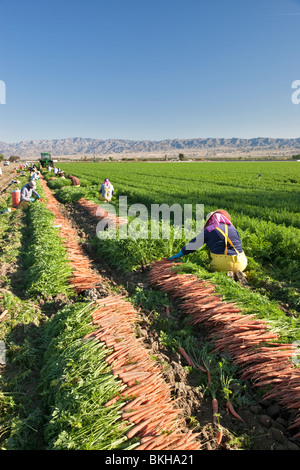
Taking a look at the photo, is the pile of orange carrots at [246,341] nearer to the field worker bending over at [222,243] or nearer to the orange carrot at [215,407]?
the orange carrot at [215,407]

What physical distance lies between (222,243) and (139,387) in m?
2.87

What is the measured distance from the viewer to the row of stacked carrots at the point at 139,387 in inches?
83.3

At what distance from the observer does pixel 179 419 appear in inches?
92.7

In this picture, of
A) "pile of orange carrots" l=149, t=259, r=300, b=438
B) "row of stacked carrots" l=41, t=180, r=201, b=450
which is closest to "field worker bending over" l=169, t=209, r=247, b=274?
"pile of orange carrots" l=149, t=259, r=300, b=438

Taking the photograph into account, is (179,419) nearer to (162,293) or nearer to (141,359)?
(141,359)

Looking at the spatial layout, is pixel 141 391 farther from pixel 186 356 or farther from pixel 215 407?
pixel 186 356

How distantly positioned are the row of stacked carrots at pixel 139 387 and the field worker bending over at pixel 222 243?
179 centimetres

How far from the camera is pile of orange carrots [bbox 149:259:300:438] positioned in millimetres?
2547

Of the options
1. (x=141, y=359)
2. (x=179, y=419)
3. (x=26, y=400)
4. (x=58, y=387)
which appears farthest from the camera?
(x=141, y=359)

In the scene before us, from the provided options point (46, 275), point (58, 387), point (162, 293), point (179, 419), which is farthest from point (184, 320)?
point (46, 275)

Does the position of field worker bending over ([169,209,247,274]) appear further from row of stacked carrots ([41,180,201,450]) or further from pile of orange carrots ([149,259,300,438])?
row of stacked carrots ([41,180,201,450])

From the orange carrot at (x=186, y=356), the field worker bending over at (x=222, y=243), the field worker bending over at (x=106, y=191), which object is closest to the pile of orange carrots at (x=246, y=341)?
the orange carrot at (x=186, y=356)

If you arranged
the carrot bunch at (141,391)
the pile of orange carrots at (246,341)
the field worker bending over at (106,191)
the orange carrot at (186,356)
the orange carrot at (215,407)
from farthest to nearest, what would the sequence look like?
the field worker bending over at (106,191), the orange carrot at (186,356), the pile of orange carrots at (246,341), the orange carrot at (215,407), the carrot bunch at (141,391)
